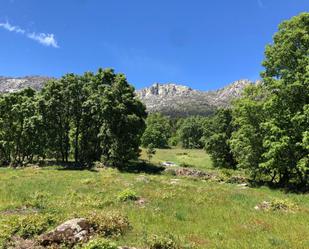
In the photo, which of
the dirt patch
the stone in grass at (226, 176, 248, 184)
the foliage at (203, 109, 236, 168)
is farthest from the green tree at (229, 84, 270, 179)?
the foliage at (203, 109, 236, 168)

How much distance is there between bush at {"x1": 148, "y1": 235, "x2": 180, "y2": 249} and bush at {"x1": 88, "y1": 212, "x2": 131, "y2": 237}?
1.97 meters

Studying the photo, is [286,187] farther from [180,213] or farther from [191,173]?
[180,213]

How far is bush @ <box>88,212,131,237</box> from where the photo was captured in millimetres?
16328

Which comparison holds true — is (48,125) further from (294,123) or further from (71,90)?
(294,123)

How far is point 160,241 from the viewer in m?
14.8

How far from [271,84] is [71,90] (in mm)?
35475

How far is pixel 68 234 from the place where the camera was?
15.2m

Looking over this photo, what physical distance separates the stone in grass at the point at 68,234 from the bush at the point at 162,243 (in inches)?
102

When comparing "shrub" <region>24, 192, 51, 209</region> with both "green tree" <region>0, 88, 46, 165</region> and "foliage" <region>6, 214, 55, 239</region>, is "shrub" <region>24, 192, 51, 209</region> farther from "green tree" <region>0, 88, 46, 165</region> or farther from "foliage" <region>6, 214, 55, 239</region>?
"green tree" <region>0, 88, 46, 165</region>

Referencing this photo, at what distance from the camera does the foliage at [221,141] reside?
67.8 metres

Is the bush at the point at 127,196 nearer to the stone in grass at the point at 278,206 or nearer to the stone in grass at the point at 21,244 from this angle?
the stone in grass at the point at 278,206

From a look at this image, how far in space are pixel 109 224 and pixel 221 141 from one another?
52.6 m

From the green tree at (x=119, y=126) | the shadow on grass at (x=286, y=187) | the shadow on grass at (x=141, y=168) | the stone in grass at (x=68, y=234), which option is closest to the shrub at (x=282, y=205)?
the shadow on grass at (x=286, y=187)

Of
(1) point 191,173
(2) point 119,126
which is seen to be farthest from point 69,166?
(1) point 191,173
